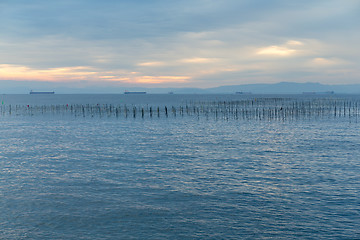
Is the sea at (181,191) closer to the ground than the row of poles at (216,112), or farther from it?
closer to the ground

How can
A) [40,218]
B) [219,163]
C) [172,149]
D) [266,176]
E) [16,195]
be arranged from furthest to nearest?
[172,149] → [219,163] → [266,176] → [16,195] → [40,218]

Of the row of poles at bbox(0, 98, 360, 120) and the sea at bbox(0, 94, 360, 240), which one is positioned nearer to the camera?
the sea at bbox(0, 94, 360, 240)

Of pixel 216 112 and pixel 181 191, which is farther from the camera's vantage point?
pixel 216 112

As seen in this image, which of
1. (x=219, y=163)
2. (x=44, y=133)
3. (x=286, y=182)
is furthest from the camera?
(x=44, y=133)

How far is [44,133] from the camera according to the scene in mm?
64250

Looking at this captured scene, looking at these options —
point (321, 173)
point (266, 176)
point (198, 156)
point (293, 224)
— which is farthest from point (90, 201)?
point (321, 173)

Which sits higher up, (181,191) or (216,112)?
(216,112)

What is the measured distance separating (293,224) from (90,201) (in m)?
13.7

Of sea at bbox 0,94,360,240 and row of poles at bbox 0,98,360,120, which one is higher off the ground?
row of poles at bbox 0,98,360,120

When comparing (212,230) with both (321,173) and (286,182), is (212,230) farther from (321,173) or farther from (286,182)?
(321,173)

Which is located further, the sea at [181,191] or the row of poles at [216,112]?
the row of poles at [216,112]

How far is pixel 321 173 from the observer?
30.8 meters

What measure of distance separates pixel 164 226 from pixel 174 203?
3673 millimetres

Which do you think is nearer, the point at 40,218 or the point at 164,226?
the point at 164,226
